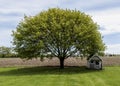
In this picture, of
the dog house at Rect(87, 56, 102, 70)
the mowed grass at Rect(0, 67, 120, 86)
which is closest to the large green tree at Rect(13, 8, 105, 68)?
the dog house at Rect(87, 56, 102, 70)

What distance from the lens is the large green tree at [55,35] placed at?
185 feet

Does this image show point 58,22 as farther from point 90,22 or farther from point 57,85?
point 57,85

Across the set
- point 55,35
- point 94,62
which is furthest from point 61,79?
point 94,62

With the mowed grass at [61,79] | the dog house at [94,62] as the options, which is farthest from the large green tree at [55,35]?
the mowed grass at [61,79]

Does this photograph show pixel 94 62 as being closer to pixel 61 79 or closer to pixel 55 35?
pixel 55 35

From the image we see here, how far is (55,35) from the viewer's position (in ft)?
187

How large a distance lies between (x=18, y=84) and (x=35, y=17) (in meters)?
25.2

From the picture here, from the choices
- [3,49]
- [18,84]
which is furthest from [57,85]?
[3,49]

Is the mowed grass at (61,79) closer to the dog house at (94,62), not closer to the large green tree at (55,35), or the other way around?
the large green tree at (55,35)

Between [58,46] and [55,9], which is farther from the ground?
[55,9]

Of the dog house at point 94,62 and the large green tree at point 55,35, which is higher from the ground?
the large green tree at point 55,35

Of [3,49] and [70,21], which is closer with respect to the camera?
[70,21]

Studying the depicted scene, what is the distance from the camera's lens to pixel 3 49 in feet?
500

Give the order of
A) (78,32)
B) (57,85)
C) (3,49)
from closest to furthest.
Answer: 1. (57,85)
2. (78,32)
3. (3,49)
